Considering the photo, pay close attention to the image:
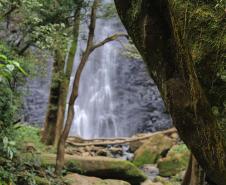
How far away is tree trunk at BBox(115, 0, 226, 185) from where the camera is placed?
2.91 m

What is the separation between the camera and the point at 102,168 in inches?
402

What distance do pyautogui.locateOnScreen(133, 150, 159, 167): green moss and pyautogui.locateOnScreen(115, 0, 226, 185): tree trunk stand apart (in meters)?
12.3

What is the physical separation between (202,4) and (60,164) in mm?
5969

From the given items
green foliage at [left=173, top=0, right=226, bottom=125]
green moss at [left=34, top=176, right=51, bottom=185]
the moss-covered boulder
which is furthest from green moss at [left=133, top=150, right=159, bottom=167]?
green foliage at [left=173, top=0, right=226, bottom=125]

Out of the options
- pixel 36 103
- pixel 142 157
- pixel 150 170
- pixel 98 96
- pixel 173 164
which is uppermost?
pixel 98 96

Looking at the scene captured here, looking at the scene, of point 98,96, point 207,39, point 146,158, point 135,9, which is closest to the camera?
point 135,9

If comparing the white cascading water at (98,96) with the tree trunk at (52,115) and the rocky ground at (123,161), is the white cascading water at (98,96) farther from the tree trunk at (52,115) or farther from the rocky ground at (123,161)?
the tree trunk at (52,115)

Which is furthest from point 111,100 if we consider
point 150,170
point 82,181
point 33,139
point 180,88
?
point 180,88

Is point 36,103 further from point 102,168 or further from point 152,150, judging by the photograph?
point 102,168

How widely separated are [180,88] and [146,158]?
42.1ft

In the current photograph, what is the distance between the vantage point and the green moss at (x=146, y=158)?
15.2 metres

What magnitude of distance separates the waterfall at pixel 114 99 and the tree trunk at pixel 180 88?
20.6 metres

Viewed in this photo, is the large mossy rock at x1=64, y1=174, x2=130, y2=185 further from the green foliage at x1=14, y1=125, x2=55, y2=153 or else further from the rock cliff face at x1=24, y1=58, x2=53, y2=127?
the rock cliff face at x1=24, y1=58, x2=53, y2=127

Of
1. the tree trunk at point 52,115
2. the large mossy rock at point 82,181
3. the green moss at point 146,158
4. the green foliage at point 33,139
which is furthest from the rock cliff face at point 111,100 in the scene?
the large mossy rock at point 82,181
